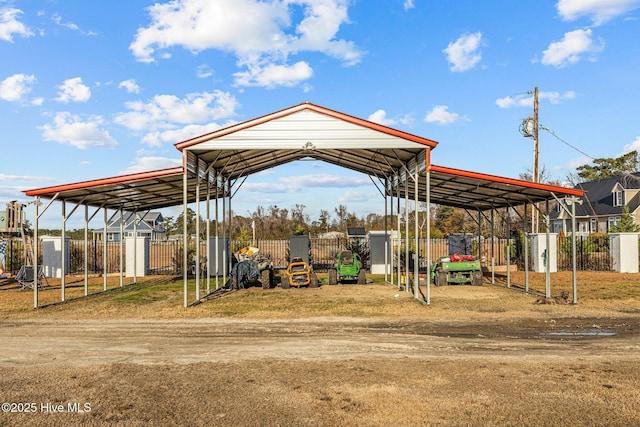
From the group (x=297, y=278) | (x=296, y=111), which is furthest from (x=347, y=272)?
(x=296, y=111)

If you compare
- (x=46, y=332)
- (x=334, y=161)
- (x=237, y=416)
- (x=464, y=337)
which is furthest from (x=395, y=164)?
(x=237, y=416)

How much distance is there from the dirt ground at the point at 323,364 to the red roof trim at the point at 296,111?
176 inches

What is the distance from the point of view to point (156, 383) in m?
6.58

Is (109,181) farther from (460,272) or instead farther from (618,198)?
(618,198)

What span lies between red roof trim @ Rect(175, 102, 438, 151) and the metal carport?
3 centimetres

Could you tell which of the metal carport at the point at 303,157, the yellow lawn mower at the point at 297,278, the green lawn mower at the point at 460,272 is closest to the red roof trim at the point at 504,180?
the metal carport at the point at 303,157

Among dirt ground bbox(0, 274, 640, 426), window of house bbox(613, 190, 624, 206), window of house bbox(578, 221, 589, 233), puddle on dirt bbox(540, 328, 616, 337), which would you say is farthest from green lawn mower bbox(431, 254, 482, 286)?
window of house bbox(578, 221, 589, 233)

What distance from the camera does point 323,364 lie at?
7543mm

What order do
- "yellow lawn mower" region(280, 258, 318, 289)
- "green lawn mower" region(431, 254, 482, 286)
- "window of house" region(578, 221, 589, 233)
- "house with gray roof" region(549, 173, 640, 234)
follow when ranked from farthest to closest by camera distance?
"window of house" region(578, 221, 589, 233)
"house with gray roof" region(549, 173, 640, 234)
"green lawn mower" region(431, 254, 482, 286)
"yellow lawn mower" region(280, 258, 318, 289)

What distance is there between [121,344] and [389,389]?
17.6ft

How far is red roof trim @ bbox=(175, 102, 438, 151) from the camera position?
13.5 m

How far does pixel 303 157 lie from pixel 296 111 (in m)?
5.61

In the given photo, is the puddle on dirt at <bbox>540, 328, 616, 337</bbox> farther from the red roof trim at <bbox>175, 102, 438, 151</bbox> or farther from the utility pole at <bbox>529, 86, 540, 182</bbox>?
the utility pole at <bbox>529, 86, 540, 182</bbox>

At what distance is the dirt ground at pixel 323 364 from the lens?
546cm
